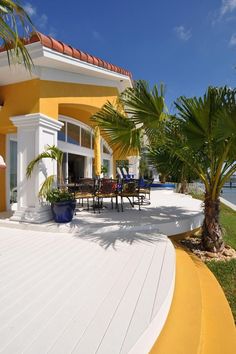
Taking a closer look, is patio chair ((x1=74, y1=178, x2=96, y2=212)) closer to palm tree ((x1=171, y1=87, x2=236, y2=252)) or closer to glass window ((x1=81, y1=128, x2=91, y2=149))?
palm tree ((x1=171, y1=87, x2=236, y2=252))

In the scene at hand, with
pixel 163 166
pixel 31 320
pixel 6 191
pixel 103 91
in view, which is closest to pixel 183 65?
pixel 103 91

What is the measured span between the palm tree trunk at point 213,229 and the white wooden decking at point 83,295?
1.87m

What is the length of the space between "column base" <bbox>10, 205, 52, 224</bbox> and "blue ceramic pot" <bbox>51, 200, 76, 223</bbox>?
0.52 m

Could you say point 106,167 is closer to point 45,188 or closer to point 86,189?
point 86,189

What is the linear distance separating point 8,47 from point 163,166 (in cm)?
644

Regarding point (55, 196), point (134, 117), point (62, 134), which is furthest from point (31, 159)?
point (62, 134)

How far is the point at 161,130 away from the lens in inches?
257

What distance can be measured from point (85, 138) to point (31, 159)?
7.18 metres

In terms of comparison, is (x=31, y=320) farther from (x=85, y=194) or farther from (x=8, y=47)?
(x=85, y=194)

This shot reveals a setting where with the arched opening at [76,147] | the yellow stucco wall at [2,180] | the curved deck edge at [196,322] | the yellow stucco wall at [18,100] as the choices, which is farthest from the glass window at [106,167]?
the curved deck edge at [196,322]

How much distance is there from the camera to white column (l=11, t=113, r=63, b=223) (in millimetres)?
7301

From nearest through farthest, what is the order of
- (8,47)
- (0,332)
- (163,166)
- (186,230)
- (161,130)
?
(0,332) → (8,47) → (161,130) → (186,230) → (163,166)

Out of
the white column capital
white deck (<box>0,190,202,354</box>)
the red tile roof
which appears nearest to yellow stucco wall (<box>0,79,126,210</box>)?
the white column capital

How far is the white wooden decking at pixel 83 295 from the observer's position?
2377 mm
